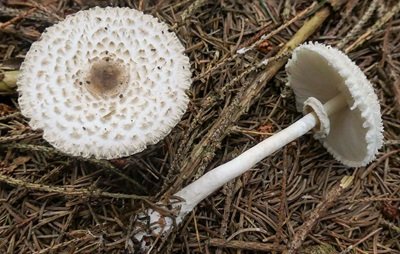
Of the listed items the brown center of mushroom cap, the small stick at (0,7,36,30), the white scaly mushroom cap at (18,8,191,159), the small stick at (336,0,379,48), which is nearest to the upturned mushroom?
the small stick at (336,0,379,48)

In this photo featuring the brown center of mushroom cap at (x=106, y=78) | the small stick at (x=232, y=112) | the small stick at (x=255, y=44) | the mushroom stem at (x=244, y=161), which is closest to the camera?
the brown center of mushroom cap at (x=106, y=78)

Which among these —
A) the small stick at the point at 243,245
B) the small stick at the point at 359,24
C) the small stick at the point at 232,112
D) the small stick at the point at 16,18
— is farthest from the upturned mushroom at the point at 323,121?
the small stick at the point at 16,18

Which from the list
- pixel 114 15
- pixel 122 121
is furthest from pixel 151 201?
pixel 114 15

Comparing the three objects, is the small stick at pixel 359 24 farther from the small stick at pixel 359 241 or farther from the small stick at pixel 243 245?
the small stick at pixel 243 245

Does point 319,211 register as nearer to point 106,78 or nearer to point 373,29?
point 373,29

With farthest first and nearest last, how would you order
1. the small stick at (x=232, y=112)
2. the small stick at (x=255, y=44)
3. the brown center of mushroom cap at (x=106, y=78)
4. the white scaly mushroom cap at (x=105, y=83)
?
the small stick at (x=255, y=44) < the small stick at (x=232, y=112) < the brown center of mushroom cap at (x=106, y=78) < the white scaly mushroom cap at (x=105, y=83)

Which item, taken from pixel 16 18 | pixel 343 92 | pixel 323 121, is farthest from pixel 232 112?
pixel 16 18

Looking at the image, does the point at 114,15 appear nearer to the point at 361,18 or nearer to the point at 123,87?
the point at 123,87
